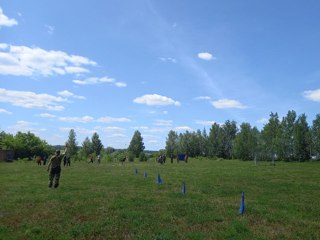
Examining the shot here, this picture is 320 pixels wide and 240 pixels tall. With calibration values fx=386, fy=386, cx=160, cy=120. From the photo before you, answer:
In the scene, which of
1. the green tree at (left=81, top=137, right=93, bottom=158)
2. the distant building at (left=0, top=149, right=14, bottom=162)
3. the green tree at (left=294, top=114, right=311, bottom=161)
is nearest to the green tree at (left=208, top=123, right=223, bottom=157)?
the green tree at (left=294, top=114, right=311, bottom=161)

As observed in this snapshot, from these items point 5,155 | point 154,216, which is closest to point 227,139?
point 5,155

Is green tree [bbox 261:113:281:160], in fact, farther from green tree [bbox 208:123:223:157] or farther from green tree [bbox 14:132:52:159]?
green tree [bbox 14:132:52:159]

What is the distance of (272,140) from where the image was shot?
14050cm

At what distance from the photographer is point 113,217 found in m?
14.5

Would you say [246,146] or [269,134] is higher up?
[269,134]

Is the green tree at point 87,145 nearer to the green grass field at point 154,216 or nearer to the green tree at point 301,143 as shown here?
the green tree at point 301,143

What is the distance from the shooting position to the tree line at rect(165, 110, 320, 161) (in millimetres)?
133250

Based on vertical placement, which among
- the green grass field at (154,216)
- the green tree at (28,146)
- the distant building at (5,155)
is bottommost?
the green grass field at (154,216)

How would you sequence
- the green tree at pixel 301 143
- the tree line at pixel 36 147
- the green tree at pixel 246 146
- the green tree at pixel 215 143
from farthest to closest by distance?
the green tree at pixel 215 143, the green tree at pixel 246 146, the green tree at pixel 301 143, the tree line at pixel 36 147

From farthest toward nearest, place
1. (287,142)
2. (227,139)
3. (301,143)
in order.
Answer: (227,139) < (287,142) < (301,143)

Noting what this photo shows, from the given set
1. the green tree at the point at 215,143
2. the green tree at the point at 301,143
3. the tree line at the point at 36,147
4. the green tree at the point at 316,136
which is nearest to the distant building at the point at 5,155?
the tree line at the point at 36,147

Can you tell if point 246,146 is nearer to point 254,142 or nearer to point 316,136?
point 254,142

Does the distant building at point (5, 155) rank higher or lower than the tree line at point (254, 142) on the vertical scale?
lower

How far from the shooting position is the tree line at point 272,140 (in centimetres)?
13325
